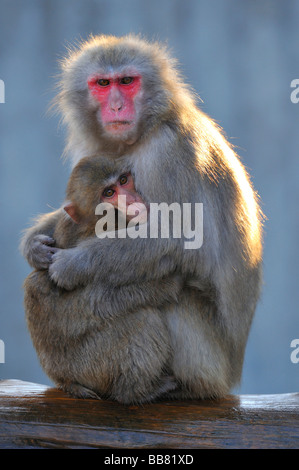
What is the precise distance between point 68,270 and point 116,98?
1116 millimetres

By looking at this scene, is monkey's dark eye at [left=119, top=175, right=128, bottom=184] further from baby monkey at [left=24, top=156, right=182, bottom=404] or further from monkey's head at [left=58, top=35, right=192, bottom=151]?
monkey's head at [left=58, top=35, right=192, bottom=151]

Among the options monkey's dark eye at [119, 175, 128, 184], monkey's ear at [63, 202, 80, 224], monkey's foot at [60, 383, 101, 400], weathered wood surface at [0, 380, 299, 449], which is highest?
monkey's dark eye at [119, 175, 128, 184]

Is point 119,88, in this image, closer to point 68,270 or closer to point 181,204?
point 181,204

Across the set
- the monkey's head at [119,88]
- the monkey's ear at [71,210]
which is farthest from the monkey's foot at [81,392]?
the monkey's head at [119,88]

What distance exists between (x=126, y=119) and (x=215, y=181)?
66cm

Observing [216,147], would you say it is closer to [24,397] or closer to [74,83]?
[74,83]

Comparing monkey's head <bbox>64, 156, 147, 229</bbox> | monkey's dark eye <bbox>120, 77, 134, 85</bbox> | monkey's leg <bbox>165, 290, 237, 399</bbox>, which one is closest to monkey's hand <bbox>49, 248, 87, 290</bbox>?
monkey's head <bbox>64, 156, 147, 229</bbox>

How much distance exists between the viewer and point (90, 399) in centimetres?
395

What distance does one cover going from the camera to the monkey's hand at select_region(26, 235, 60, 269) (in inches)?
161

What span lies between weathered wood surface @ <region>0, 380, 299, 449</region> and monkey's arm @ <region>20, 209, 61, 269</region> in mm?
838

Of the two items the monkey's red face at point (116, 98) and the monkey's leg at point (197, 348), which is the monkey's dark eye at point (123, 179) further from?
the monkey's leg at point (197, 348)
